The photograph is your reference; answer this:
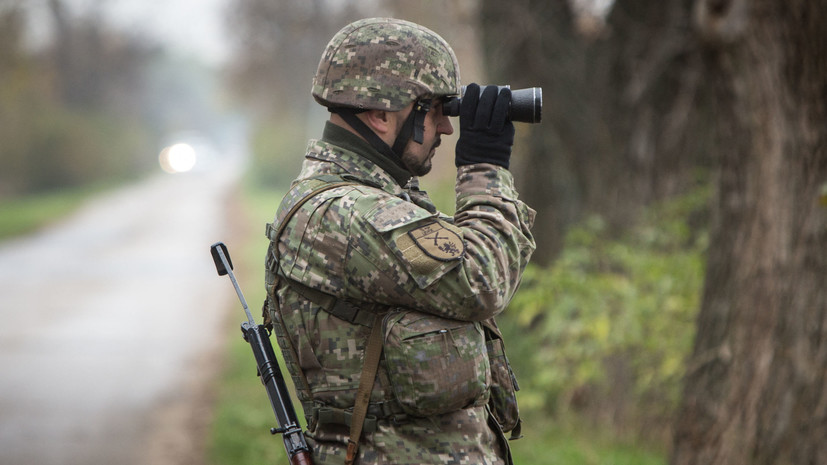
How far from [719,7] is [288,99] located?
28575 mm

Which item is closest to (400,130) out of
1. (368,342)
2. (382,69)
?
(382,69)

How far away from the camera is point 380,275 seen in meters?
1.91

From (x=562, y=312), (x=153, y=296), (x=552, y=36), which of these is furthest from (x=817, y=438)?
(x=153, y=296)

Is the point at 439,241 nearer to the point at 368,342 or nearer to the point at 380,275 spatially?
the point at 380,275

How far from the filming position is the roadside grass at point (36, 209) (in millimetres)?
18681

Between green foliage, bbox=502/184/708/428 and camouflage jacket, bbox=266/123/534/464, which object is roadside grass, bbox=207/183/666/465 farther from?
camouflage jacket, bbox=266/123/534/464

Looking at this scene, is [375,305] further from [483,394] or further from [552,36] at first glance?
[552,36]

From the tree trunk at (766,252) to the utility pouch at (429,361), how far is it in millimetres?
2312

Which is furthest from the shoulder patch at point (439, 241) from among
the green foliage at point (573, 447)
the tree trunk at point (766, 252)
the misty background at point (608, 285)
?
the green foliage at point (573, 447)

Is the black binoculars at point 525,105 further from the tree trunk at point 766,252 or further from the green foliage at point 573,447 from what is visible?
the green foliage at point 573,447

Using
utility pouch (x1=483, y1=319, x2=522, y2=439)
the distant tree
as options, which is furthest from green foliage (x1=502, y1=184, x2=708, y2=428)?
utility pouch (x1=483, y1=319, x2=522, y2=439)

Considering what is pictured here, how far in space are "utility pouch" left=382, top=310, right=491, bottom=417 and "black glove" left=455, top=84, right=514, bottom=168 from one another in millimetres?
410

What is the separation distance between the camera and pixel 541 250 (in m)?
A: 7.22

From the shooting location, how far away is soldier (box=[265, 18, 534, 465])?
193 cm
